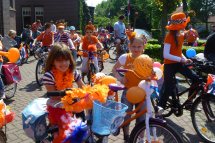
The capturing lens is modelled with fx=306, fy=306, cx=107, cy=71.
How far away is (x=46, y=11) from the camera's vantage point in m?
35.2

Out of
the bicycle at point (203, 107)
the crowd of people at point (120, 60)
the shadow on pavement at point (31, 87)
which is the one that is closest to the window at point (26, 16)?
the crowd of people at point (120, 60)

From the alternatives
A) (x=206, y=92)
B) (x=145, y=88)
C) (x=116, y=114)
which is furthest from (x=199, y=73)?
(x=116, y=114)

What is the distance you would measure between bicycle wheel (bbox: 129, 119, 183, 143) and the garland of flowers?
101cm

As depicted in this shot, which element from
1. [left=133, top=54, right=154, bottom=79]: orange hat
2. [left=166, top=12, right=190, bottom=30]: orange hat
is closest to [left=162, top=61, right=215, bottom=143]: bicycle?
[left=166, top=12, right=190, bottom=30]: orange hat

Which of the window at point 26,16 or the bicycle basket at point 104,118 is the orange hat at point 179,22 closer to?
the bicycle basket at point 104,118

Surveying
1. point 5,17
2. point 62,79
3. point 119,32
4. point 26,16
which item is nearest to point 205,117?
point 62,79

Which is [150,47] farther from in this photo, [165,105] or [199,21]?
[199,21]

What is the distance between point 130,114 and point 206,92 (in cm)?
164

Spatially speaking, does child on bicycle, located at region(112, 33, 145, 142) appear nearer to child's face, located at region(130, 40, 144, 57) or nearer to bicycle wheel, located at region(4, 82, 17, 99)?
child's face, located at region(130, 40, 144, 57)

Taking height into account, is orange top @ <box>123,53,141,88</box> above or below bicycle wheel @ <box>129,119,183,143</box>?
above

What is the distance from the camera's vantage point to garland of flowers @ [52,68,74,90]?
3.66 metres

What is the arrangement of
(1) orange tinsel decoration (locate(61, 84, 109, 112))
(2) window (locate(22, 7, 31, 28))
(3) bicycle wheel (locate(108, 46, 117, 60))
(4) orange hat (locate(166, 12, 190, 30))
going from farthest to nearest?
(2) window (locate(22, 7, 31, 28)) < (3) bicycle wheel (locate(108, 46, 117, 60)) < (4) orange hat (locate(166, 12, 190, 30)) < (1) orange tinsel decoration (locate(61, 84, 109, 112))

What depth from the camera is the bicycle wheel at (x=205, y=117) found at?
503 cm

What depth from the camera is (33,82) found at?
10.5 metres
